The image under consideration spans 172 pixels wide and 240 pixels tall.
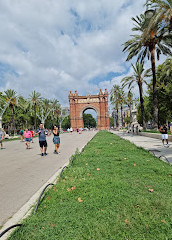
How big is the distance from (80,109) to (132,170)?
58444mm

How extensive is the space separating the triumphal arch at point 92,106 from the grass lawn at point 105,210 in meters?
58.7

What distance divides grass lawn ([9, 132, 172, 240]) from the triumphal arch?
58.7 m

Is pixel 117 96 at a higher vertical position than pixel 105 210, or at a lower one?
higher

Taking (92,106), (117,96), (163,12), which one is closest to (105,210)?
(163,12)

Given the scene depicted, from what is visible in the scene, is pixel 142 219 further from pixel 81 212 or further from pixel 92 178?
pixel 92 178

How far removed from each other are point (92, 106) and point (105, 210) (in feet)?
201

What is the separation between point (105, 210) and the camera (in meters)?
2.77

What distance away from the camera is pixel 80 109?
207 ft

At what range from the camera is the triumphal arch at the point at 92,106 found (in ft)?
206

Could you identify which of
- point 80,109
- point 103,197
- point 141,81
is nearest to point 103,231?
point 103,197

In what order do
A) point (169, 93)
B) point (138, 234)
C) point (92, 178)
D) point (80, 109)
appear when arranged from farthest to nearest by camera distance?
point (80, 109)
point (169, 93)
point (92, 178)
point (138, 234)

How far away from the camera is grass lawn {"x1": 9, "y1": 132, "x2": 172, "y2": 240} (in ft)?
7.44

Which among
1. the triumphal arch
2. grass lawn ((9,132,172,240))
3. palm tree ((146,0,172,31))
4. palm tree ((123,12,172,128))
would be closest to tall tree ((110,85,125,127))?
the triumphal arch

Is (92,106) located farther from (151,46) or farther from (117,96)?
(151,46)
